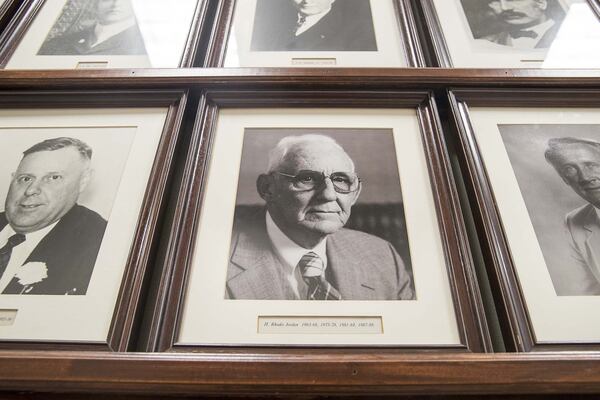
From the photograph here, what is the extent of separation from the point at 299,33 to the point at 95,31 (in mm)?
549

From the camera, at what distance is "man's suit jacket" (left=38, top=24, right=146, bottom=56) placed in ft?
4.24

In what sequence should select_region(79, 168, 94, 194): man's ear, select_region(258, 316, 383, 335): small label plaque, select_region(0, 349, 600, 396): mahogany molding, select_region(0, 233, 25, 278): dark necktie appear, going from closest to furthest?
select_region(0, 349, 600, 396): mahogany molding < select_region(258, 316, 383, 335): small label plaque < select_region(0, 233, 25, 278): dark necktie < select_region(79, 168, 94, 194): man's ear

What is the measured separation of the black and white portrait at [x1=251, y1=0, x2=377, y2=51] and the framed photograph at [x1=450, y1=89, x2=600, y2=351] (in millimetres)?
347

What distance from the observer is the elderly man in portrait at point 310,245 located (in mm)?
815

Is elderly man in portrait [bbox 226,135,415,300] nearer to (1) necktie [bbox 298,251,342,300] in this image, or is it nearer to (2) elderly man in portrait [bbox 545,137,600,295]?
(1) necktie [bbox 298,251,342,300]

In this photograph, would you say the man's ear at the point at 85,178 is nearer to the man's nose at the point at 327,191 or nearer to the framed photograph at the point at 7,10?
the man's nose at the point at 327,191

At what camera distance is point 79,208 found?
3.05 feet

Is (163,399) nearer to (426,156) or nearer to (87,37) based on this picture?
(426,156)

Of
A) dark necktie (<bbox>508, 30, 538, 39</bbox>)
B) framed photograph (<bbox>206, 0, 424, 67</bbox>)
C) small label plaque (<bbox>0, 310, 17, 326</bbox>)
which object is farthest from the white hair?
dark necktie (<bbox>508, 30, 538, 39</bbox>)

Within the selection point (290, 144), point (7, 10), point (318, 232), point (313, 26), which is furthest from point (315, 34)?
point (7, 10)

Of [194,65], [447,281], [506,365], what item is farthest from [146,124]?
[506,365]

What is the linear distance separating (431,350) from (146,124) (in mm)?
718

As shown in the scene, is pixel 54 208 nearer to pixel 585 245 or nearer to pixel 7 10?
pixel 7 10

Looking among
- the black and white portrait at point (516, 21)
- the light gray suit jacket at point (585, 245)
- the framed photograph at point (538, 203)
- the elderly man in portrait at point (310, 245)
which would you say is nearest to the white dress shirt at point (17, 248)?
the elderly man in portrait at point (310, 245)
